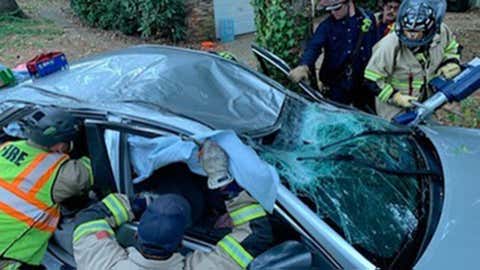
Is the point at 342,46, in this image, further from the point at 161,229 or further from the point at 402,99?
the point at 161,229

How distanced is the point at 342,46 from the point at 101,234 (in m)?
2.79

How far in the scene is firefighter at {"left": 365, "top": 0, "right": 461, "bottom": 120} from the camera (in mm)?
3502

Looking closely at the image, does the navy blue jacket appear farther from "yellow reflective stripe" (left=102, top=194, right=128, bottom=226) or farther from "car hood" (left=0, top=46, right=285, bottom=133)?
"yellow reflective stripe" (left=102, top=194, right=128, bottom=226)

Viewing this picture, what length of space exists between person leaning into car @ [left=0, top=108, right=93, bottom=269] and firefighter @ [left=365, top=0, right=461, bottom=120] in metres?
2.13

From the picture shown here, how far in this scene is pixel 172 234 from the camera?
194 cm

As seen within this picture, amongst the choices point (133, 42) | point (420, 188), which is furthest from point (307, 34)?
point (133, 42)

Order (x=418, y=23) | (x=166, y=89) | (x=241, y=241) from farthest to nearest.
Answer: (x=418, y=23), (x=166, y=89), (x=241, y=241)

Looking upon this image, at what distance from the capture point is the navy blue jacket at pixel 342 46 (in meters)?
4.27

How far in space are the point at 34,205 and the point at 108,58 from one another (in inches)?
49.2

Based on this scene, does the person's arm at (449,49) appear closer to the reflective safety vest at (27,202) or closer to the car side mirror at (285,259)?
the car side mirror at (285,259)

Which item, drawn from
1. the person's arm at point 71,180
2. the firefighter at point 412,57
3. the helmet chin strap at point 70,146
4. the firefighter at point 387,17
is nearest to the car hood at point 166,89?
the helmet chin strap at point 70,146

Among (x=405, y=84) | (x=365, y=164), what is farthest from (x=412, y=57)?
(x=365, y=164)

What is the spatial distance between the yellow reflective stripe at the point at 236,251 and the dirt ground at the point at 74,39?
6.40 m

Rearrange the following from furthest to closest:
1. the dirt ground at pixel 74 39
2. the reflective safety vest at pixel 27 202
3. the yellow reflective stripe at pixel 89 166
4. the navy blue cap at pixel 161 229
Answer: the dirt ground at pixel 74 39 → the yellow reflective stripe at pixel 89 166 → the reflective safety vest at pixel 27 202 → the navy blue cap at pixel 161 229
